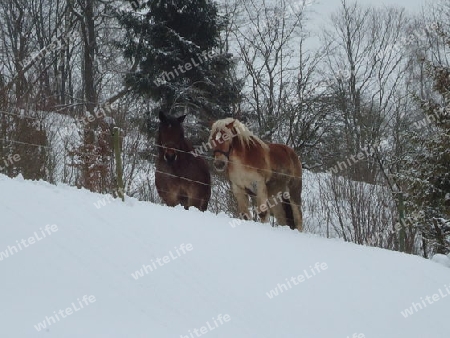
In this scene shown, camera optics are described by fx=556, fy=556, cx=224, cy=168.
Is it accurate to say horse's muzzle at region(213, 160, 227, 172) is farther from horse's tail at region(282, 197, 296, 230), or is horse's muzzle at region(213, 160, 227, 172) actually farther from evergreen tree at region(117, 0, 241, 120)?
evergreen tree at region(117, 0, 241, 120)

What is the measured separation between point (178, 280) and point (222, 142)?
12.5 feet

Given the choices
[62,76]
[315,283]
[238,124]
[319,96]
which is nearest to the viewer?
[315,283]

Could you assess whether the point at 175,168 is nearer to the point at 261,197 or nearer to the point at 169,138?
the point at 169,138

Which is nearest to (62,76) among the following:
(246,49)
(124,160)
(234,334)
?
(246,49)

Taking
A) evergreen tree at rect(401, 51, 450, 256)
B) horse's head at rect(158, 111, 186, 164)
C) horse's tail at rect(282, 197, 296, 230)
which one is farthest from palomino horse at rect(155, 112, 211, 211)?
evergreen tree at rect(401, 51, 450, 256)

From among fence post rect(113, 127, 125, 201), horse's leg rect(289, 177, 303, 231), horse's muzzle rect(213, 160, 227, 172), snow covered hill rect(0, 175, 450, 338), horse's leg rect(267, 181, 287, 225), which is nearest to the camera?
snow covered hill rect(0, 175, 450, 338)

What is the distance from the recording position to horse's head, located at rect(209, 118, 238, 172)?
8.74 metres

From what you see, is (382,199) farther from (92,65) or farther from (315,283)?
(92,65)

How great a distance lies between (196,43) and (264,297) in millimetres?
12334

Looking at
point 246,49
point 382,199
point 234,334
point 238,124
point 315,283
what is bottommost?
point 382,199

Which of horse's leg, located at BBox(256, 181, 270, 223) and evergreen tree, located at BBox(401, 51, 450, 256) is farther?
evergreen tree, located at BBox(401, 51, 450, 256)

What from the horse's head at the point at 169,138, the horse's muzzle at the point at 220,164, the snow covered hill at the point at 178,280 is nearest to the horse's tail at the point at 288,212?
the horse's muzzle at the point at 220,164

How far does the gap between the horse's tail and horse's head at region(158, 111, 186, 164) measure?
2.32 meters

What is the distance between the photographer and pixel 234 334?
4.50 meters
